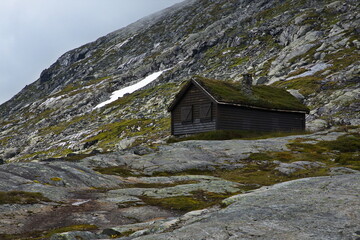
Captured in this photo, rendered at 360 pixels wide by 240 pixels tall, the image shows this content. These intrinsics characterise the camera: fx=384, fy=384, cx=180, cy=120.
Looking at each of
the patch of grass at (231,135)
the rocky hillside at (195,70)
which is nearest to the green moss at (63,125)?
the rocky hillside at (195,70)

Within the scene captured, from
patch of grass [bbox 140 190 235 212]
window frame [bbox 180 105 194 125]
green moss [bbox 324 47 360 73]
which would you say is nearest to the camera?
patch of grass [bbox 140 190 235 212]

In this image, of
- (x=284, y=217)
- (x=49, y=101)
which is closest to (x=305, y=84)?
(x=284, y=217)

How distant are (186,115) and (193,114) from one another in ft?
3.42

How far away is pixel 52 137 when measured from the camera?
4082 inches

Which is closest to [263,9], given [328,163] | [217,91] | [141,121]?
[141,121]

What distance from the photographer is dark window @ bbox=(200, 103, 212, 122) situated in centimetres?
4381

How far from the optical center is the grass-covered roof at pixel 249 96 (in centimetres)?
4362

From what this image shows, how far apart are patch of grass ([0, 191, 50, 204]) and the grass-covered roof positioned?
91.1 feet

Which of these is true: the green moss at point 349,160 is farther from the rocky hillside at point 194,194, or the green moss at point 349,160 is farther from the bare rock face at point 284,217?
the bare rock face at point 284,217

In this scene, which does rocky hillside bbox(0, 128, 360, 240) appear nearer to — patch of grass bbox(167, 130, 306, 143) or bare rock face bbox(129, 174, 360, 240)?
bare rock face bbox(129, 174, 360, 240)

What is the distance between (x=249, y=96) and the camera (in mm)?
46719

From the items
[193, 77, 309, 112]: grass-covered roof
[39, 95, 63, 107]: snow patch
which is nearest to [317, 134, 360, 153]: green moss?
[193, 77, 309, 112]: grass-covered roof

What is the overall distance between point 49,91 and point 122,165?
181932 mm

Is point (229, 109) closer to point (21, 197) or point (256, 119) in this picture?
point (256, 119)
